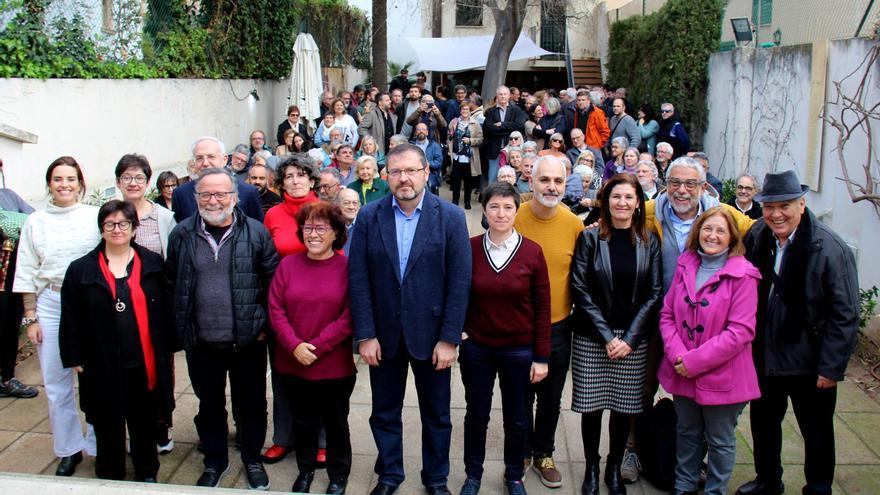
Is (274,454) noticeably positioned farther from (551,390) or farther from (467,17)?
(467,17)

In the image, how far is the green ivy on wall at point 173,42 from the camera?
8.02 m

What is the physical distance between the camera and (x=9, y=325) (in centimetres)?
573

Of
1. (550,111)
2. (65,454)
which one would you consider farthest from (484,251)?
(550,111)

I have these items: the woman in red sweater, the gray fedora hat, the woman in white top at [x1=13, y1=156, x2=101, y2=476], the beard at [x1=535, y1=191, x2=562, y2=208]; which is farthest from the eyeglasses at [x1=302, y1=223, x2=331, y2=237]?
the gray fedora hat

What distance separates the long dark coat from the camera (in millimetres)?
4133

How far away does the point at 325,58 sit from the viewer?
22.6 metres

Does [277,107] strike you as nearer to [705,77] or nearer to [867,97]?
[705,77]

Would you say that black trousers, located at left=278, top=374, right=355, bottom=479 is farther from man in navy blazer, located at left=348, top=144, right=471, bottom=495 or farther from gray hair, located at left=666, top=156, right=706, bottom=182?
gray hair, located at left=666, top=156, right=706, bottom=182

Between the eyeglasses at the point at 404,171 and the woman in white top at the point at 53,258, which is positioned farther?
the woman in white top at the point at 53,258

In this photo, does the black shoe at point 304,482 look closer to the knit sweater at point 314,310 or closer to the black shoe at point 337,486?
the black shoe at point 337,486

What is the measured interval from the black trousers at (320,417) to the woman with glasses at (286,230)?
0.37 metres

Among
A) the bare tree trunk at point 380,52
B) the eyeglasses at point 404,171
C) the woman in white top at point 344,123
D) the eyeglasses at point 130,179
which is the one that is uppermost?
the bare tree trunk at point 380,52

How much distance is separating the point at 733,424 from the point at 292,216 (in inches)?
111

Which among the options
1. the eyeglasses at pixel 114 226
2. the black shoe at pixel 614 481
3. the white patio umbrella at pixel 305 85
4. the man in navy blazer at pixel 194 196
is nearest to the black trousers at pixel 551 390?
the black shoe at pixel 614 481
